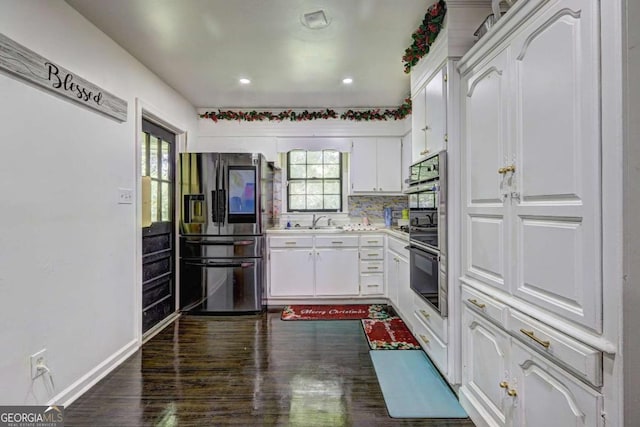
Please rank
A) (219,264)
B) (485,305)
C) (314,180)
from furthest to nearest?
(314,180) < (219,264) < (485,305)

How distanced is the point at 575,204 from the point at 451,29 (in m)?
1.41

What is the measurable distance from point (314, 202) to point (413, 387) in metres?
2.80

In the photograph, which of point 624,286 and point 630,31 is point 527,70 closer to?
point 630,31

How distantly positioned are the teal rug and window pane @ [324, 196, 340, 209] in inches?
88.3

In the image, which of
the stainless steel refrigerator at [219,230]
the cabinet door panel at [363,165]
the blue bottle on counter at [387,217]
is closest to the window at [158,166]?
the stainless steel refrigerator at [219,230]

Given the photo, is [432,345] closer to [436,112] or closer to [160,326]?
[436,112]

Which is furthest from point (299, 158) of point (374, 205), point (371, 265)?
point (371, 265)

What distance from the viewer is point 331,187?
14.6 feet

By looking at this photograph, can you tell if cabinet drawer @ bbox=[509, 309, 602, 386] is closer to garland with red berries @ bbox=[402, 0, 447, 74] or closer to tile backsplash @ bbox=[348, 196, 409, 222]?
garland with red berries @ bbox=[402, 0, 447, 74]

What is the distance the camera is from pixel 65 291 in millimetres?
1899

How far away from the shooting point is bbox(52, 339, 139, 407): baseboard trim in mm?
1886

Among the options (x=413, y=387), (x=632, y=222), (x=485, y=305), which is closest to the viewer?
(x=632, y=222)

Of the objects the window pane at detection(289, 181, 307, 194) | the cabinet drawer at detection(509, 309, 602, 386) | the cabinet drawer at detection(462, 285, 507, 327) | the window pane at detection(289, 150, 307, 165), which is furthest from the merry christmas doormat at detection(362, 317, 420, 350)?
the window pane at detection(289, 150, 307, 165)

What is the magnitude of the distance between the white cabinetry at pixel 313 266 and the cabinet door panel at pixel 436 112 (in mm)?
1817
